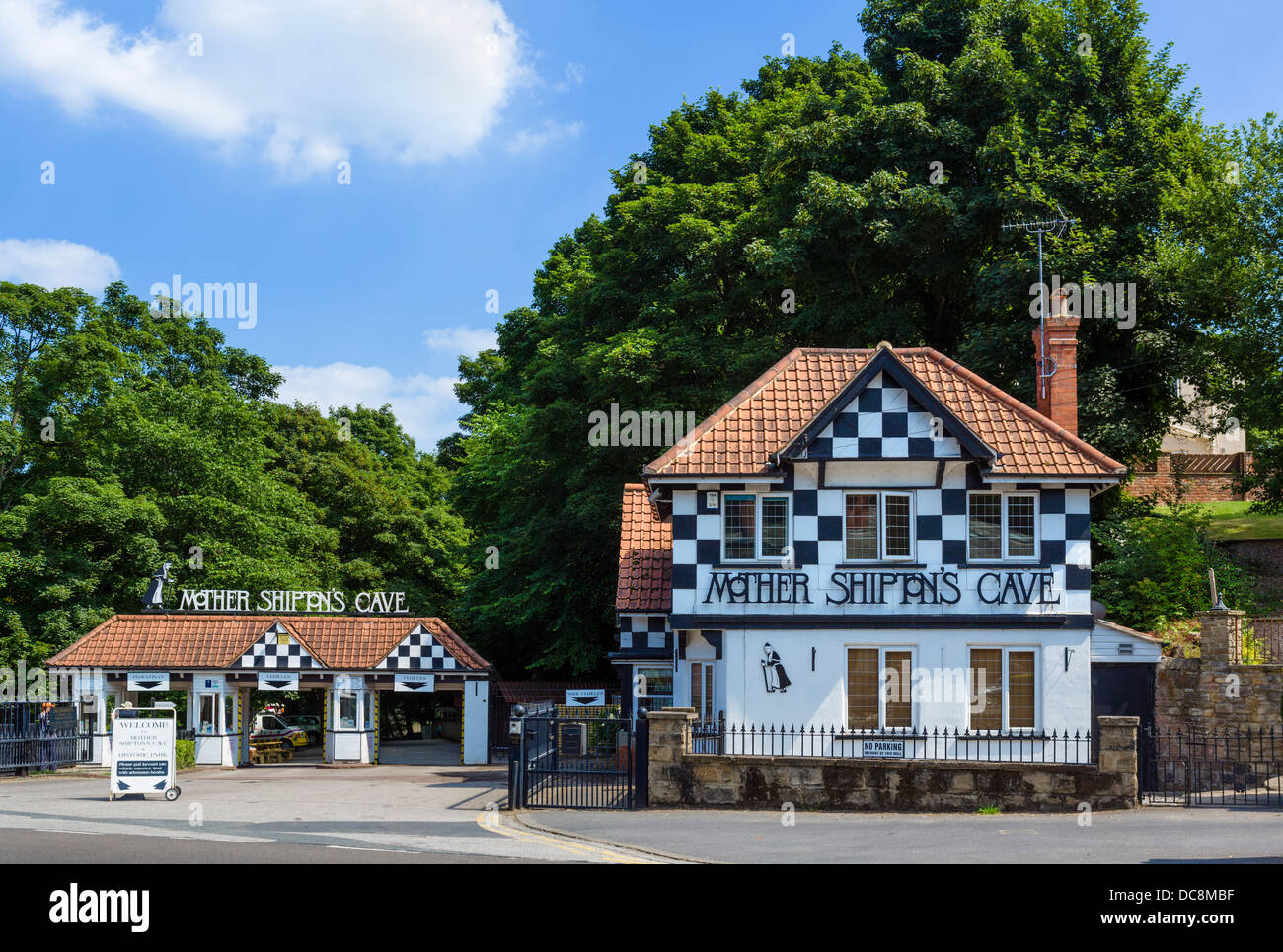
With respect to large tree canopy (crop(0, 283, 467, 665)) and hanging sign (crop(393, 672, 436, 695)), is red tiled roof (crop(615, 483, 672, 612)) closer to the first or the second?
hanging sign (crop(393, 672, 436, 695))

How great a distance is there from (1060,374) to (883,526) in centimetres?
626

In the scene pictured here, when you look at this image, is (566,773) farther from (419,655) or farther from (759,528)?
(419,655)

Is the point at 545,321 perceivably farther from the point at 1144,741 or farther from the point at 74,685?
the point at 1144,741

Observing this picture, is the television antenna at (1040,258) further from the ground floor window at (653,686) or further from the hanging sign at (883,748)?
the ground floor window at (653,686)

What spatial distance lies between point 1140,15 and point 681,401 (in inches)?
625

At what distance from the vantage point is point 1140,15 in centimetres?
3406

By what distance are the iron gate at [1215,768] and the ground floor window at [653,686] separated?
1038 centimetres

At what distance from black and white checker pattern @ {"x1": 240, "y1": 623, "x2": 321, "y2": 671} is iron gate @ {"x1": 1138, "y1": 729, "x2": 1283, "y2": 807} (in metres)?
22.6

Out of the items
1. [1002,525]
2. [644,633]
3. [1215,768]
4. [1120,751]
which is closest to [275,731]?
[644,633]

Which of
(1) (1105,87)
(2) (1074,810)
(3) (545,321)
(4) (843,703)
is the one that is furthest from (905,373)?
(3) (545,321)

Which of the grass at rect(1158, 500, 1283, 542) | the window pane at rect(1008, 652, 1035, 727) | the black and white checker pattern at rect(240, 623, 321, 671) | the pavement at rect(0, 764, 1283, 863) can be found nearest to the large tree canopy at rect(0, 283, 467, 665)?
the black and white checker pattern at rect(240, 623, 321, 671)

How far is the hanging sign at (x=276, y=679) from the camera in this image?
119 ft

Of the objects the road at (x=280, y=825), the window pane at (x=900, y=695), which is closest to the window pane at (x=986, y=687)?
the window pane at (x=900, y=695)

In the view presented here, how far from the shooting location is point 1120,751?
62.8ft
